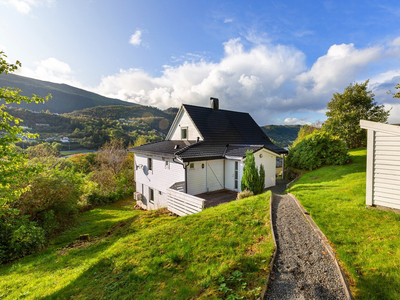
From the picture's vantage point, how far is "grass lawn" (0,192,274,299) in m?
3.87

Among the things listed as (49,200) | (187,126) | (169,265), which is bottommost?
(49,200)

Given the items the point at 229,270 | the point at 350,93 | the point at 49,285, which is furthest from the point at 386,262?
the point at 350,93

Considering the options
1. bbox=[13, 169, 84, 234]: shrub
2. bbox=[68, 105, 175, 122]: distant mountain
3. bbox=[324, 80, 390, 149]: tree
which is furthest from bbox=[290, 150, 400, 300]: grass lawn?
bbox=[68, 105, 175, 122]: distant mountain

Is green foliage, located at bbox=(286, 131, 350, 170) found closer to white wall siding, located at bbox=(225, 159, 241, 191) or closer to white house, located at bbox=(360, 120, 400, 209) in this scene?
white wall siding, located at bbox=(225, 159, 241, 191)

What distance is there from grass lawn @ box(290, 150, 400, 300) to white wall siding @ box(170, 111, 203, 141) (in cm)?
937

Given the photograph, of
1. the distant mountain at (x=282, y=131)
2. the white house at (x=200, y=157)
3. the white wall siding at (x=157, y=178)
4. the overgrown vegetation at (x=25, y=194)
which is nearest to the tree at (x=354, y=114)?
the white house at (x=200, y=157)

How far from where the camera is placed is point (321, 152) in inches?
639

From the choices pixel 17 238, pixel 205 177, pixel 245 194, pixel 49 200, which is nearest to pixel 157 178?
pixel 205 177

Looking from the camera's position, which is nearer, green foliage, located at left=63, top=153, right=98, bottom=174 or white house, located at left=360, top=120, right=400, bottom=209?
white house, located at left=360, top=120, right=400, bottom=209

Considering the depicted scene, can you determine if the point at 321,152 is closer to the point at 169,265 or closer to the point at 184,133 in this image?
the point at 184,133

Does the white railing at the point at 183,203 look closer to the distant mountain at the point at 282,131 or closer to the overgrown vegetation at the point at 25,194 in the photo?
the overgrown vegetation at the point at 25,194

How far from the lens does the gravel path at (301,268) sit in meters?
3.35

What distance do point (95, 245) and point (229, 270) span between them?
6.59m

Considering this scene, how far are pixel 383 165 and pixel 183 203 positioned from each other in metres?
8.85
